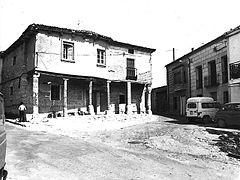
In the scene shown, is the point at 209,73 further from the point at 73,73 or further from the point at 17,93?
the point at 17,93

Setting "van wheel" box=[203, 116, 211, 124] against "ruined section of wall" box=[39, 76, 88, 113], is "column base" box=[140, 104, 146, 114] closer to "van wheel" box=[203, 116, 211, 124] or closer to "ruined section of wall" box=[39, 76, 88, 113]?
"ruined section of wall" box=[39, 76, 88, 113]

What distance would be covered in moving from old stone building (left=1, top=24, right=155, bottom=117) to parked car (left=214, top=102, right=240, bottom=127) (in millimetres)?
9575

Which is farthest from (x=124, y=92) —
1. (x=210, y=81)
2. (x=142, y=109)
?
(x=210, y=81)

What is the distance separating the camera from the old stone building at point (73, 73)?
18.2 metres

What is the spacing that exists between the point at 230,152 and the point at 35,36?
51.4 feet

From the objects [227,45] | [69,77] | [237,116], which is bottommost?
[237,116]

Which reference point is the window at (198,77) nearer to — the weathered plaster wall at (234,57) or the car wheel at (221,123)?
the weathered plaster wall at (234,57)

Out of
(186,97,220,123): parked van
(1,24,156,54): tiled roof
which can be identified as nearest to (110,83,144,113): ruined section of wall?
(1,24,156,54): tiled roof

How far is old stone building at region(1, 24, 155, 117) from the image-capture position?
717 inches

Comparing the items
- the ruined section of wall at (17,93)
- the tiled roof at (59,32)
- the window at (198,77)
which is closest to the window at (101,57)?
the tiled roof at (59,32)

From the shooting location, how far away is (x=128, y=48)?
23.8 metres

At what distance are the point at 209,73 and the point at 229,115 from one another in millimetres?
8471

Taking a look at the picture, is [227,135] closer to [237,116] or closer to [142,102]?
[237,116]

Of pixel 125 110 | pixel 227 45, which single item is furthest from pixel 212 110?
pixel 125 110
